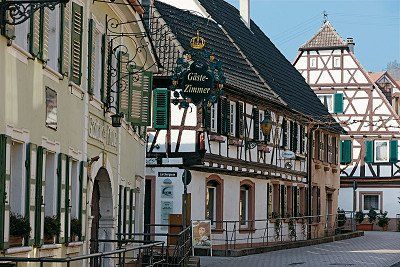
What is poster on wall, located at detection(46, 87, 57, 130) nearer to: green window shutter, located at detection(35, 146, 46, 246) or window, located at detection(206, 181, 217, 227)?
green window shutter, located at detection(35, 146, 46, 246)

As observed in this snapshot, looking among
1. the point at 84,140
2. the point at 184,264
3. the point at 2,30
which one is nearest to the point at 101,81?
the point at 84,140

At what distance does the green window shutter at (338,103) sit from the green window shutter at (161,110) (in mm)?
28034

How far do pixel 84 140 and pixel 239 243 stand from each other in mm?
19480

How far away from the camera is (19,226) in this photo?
518 inches

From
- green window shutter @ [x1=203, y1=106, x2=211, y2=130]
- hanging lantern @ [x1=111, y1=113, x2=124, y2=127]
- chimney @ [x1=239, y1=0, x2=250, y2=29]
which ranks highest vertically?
chimney @ [x1=239, y1=0, x2=250, y2=29]

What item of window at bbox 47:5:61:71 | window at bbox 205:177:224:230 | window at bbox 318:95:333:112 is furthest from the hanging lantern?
window at bbox 318:95:333:112

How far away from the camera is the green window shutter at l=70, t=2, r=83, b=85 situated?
16.5 m

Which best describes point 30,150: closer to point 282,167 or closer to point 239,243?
point 239,243

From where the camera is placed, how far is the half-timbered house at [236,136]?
32.6m

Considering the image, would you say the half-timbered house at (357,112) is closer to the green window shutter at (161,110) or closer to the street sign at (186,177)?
the green window shutter at (161,110)

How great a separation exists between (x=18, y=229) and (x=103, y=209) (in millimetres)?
8310

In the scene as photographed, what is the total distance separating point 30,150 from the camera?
13656mm

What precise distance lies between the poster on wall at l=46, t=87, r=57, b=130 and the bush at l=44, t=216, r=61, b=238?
132cm

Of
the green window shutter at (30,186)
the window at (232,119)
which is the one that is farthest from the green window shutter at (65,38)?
the window at (232,119)
